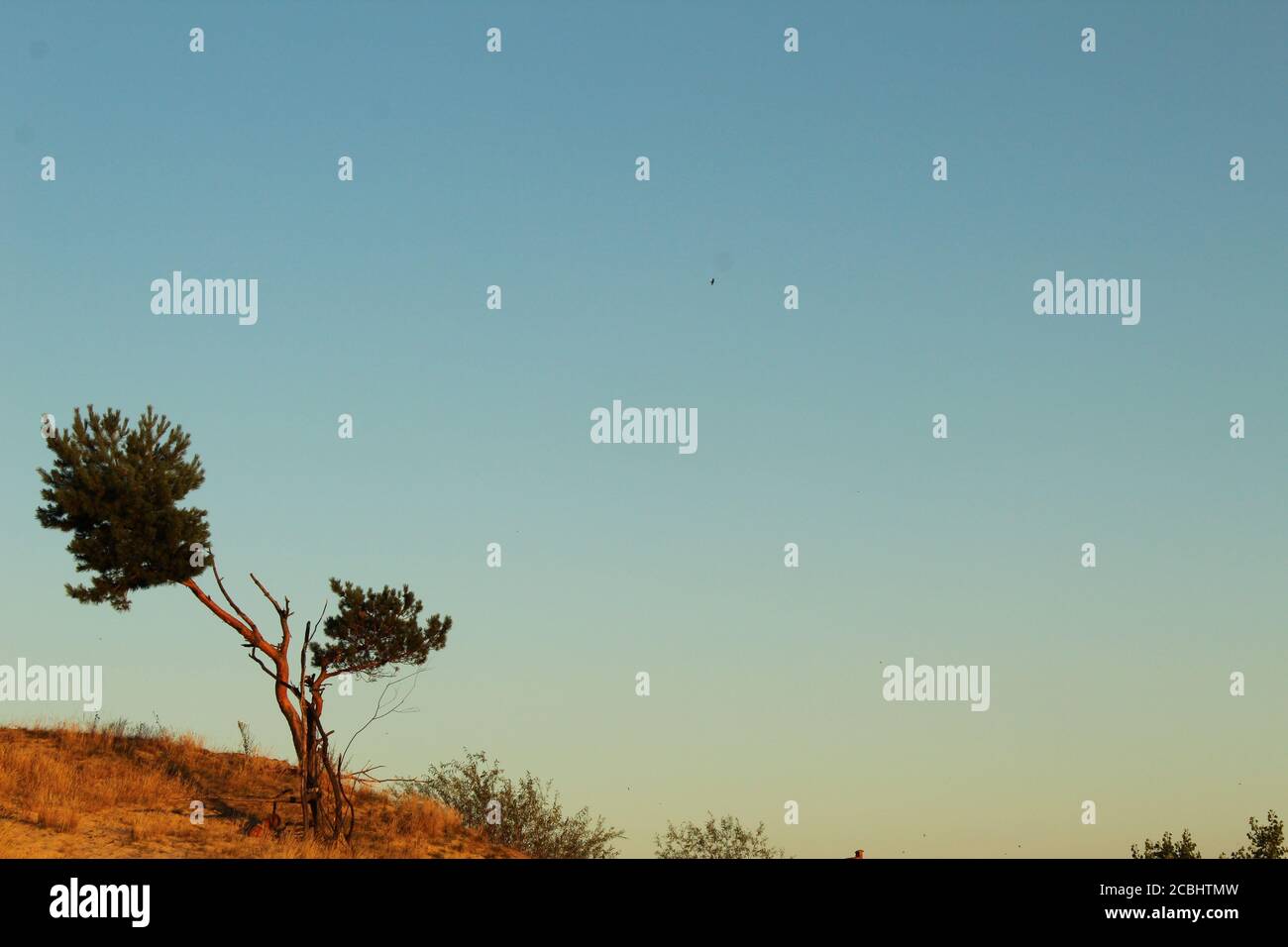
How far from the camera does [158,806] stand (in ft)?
109

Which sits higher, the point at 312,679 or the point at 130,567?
the point at 130,567

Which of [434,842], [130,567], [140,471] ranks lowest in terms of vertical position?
[434,842]

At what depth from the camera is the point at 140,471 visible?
3422 cm

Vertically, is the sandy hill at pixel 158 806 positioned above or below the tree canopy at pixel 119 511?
below

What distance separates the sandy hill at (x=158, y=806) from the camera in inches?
1185

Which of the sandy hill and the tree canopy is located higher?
the tree canopy

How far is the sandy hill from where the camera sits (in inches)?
1185
